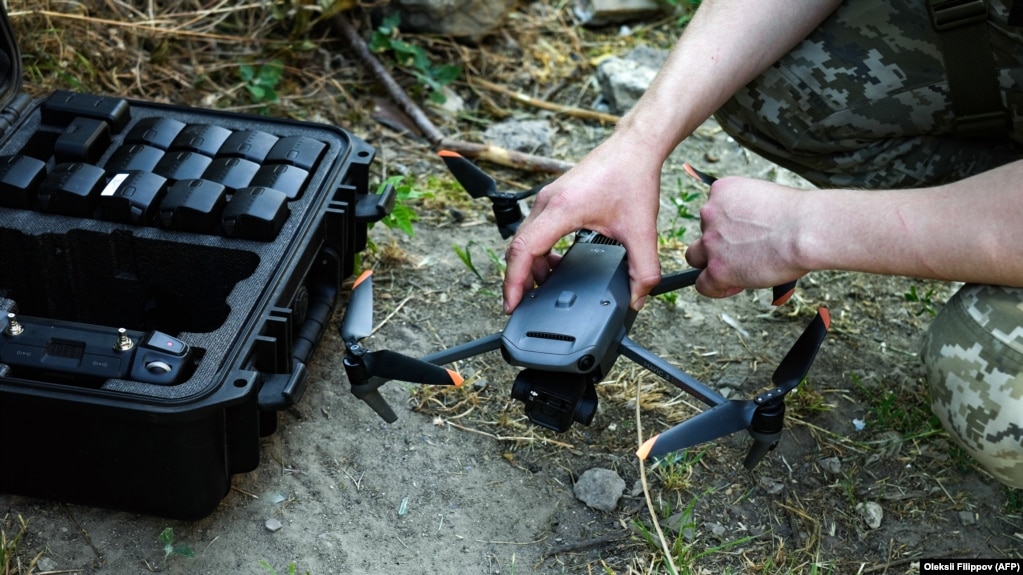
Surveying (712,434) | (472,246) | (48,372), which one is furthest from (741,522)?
(48,372)

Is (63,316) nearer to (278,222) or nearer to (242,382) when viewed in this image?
(278,222)

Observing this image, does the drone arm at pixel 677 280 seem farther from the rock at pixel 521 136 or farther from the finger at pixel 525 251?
the rock at pixel 521 136

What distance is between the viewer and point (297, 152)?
2.41 meters

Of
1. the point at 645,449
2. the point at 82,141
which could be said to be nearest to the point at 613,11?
the point at 82,141

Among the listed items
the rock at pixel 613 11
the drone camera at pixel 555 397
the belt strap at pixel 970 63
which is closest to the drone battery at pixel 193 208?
the drone camera at pixel 555 397

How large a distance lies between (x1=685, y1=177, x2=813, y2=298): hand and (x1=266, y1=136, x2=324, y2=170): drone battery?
0.95 m

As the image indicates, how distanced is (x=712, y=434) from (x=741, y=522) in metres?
0.39

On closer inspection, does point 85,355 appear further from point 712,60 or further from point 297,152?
point 712,60

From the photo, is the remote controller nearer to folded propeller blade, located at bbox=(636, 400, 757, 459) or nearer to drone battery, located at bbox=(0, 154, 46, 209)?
drone battery, located at bbox=(0, 154, 46, 209)

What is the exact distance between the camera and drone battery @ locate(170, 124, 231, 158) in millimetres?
2398

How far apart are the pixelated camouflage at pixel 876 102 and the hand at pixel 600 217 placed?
56cm

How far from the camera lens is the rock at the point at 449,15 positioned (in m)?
3.62

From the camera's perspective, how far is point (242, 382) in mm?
1841

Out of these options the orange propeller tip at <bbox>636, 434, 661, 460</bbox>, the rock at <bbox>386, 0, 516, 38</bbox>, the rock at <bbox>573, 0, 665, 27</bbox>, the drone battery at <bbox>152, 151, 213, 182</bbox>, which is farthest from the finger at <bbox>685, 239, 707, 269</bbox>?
the rock at <bbox>573, 0, 665, 27</bbox>
